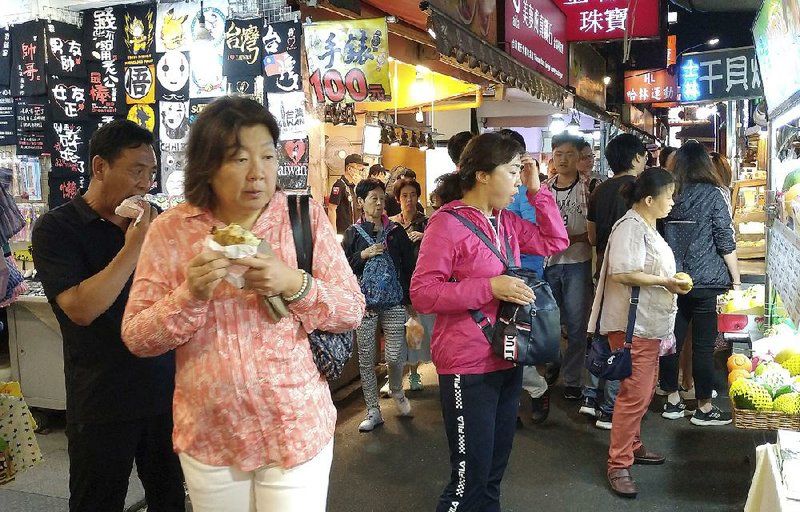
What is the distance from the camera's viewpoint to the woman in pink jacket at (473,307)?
10.9 ft

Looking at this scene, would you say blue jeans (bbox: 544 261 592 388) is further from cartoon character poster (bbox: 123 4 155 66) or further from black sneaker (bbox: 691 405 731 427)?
cartoon character poster (bbox: 123 4 155 66)

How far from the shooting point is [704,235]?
5.72m

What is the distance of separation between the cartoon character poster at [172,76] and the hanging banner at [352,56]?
1446mm

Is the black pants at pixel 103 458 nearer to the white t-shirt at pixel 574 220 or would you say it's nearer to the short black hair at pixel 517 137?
the short black hair at pixel 517 137

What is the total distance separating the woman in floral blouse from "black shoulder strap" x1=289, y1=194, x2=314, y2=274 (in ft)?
0.12

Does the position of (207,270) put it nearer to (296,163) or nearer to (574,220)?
(296,163)

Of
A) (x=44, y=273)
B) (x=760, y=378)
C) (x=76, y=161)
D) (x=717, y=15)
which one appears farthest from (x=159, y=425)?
(x=717, y=15)

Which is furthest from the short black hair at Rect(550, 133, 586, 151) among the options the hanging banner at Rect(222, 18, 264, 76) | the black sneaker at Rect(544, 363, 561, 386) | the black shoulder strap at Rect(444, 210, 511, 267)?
the black shoulder strap at Rect(444, 210, 511, 267)

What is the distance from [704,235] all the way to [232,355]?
15.8 ft

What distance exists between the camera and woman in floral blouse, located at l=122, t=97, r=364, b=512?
2.03 metres

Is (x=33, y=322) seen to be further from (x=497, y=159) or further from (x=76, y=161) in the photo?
(x=497, y=159)

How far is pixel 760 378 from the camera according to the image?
138 inches

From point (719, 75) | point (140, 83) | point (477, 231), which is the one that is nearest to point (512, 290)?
point (477, 231)

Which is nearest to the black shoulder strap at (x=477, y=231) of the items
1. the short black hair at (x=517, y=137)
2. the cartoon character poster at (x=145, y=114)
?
the short black hair at (x=517, y=137)
